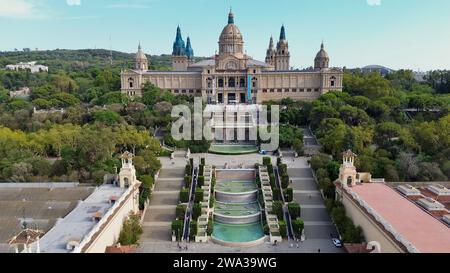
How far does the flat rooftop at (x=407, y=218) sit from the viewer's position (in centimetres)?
1478

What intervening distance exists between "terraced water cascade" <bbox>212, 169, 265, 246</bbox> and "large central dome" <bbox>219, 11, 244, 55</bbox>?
3746 centimetres

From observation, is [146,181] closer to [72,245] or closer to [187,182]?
[187,182]

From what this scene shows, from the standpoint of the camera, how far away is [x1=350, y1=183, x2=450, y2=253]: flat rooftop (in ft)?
48.5

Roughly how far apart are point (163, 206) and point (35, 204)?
285 inches

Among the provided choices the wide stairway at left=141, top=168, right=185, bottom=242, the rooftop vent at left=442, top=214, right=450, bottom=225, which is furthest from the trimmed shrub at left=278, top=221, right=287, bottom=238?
the rooftop vent at left=442, top=214, right=450, bottom=225

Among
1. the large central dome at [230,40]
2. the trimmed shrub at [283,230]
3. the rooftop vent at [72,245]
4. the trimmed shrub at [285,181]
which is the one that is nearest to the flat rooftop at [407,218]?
the trimmed shrub at [283,230]

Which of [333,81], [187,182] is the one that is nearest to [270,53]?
[333,81]

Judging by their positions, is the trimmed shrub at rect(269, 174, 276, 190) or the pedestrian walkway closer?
the pedestrian walkway

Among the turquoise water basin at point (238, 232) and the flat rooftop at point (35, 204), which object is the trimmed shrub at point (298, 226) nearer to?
the turquoise water basin at point (238, 232)

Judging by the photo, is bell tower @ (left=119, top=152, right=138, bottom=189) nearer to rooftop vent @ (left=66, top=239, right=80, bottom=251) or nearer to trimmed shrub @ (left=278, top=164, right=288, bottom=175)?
rooftop vent @ (left=66, top=239, right=80, bottom=251)

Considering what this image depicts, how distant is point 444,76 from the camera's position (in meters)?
60.3

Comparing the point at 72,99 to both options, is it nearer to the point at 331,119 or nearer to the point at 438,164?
the point at 331,119

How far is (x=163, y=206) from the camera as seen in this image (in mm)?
25500
